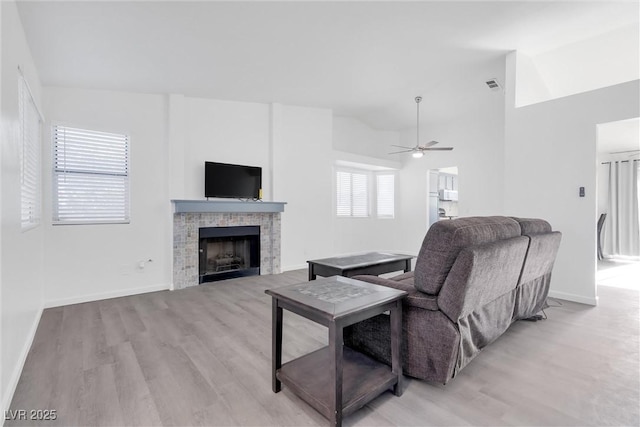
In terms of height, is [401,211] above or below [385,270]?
above

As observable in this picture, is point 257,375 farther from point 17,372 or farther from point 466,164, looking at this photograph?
point 466,164

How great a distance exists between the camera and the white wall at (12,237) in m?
1.84

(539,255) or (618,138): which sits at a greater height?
(618,138)

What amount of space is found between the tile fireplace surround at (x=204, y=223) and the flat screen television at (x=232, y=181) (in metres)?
0.23

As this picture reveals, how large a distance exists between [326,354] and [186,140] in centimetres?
395

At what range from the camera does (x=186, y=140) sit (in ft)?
15.4

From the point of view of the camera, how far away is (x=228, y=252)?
5.11m

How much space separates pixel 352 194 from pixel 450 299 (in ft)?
18.8

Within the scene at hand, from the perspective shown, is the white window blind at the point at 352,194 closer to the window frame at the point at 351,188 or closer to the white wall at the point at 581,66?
the window frame at the point at 351,188

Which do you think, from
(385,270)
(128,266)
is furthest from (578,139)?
(128,266)

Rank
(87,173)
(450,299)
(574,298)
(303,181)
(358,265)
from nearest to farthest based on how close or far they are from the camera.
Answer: (450,299) → (358,265) → (574,298) → (87,173) → (303,181)

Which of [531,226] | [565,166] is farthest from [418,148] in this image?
[531,226]

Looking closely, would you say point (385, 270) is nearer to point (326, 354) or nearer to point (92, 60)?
point (326, 354)

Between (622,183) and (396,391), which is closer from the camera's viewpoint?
(396,391)
